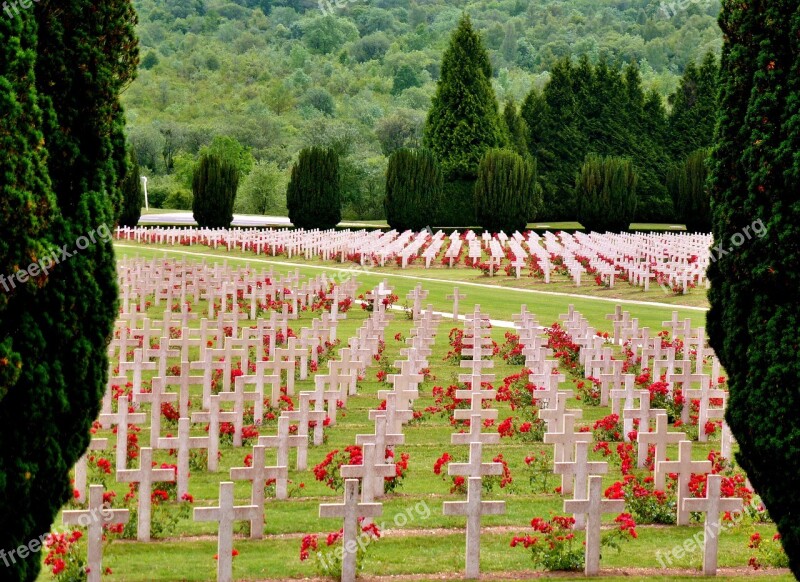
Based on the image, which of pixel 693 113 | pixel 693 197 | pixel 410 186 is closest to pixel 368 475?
pixel 410 186

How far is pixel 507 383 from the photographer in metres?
11.6

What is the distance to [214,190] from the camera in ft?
142

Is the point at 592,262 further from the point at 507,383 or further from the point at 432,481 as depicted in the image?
the point at 432,481

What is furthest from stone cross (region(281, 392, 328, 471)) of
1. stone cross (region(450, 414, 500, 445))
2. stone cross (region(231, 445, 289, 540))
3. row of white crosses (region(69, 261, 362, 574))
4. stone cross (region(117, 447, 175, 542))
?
stone cross (region(117, 447, 175, 542))

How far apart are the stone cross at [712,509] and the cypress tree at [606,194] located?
1408 inches

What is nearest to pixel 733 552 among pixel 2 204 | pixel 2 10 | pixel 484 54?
pixel 2 204

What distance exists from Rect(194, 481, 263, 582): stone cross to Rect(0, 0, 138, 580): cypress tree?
30.5 inches

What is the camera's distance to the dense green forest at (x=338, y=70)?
7319 centimetres

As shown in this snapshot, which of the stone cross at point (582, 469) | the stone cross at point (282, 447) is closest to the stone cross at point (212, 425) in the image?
the stone cross at point (282, 447)

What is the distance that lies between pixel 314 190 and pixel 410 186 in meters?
3.50

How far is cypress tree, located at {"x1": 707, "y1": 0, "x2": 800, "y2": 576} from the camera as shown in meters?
6.42

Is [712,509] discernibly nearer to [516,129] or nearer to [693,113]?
[516,129]

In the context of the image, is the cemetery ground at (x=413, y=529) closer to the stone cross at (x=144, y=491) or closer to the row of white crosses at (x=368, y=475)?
the stone cross at (x=144, y=491)

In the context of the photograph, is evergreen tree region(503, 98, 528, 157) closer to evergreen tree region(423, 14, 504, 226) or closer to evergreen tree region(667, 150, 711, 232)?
evergreen tree region(423, 14, 504, 226)
